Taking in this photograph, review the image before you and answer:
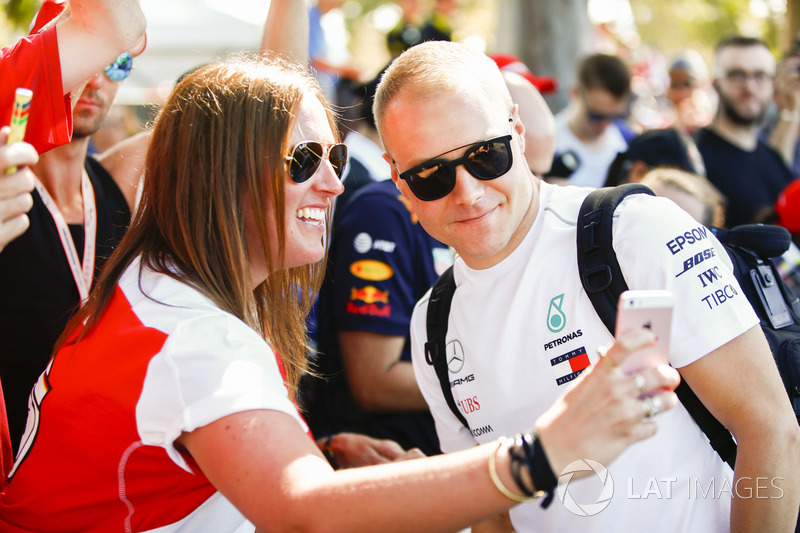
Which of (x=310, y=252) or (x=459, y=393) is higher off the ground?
(x=310, y=252)

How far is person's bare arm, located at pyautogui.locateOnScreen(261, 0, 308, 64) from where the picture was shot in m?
3.16

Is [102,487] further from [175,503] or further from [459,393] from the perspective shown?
[459,393]

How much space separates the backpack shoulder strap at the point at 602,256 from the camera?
1887 mm

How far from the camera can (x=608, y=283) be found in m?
1.88

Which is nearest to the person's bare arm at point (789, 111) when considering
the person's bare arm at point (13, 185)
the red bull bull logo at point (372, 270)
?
the red bull bull logo at point (372, 270)

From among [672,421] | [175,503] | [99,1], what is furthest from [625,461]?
[99,1]

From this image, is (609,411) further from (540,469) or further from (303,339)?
(303,339)

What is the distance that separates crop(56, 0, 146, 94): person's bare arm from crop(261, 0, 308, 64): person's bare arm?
112 cm

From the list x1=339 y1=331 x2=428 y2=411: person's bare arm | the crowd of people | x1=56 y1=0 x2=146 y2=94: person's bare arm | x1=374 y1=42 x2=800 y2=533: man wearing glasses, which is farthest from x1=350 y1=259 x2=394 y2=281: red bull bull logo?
Answer: x1=56 y1=0 x2=146 y2=94: person's bare arm

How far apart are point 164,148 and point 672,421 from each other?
1574 millimetres

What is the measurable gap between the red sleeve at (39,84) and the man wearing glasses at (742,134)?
468cm

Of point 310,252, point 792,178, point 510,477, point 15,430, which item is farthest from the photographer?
point 792,178

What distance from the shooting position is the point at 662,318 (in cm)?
137

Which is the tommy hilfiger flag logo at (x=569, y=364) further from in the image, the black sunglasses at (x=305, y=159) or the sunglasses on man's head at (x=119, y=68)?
the sunglasses on man's head at (x=119, y=68)
